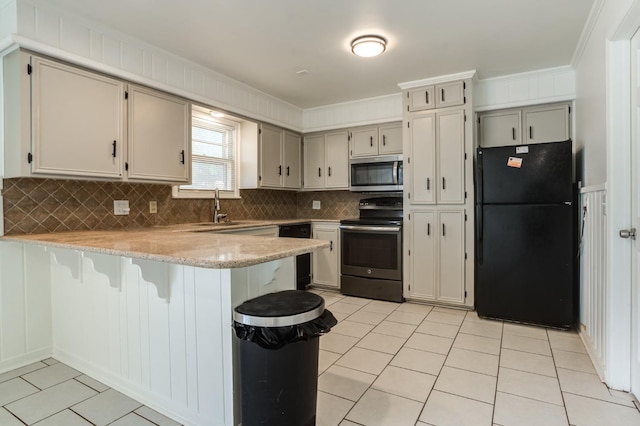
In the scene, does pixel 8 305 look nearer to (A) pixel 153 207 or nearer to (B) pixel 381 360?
(A) pixel 153 207

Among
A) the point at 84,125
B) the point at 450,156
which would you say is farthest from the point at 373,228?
the point at 84,125

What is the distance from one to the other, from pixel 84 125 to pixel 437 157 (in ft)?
10.5

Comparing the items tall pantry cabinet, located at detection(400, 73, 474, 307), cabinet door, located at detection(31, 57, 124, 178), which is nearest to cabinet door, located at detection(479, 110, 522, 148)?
tall pantry cabinet, located at detection(400, 73, 474, 307)

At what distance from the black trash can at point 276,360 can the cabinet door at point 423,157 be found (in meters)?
2.64

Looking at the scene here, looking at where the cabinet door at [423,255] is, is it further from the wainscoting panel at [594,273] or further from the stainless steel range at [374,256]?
the wainscoting panel at [594,273]

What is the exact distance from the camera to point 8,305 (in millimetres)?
2369

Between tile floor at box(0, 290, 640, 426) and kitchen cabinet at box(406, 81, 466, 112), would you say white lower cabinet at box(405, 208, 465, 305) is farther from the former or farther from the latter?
kitchen cabinet at box(406, 81, 466, 112)

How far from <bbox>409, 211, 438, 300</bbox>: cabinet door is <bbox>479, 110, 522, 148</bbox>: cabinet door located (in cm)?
105

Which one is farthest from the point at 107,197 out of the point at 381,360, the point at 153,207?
the point at 381,360

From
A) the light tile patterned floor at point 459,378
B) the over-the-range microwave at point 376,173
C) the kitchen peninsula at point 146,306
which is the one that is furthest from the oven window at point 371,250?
the kitchen peninsula at point 146,306

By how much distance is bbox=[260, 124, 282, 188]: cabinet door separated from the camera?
13.9ft

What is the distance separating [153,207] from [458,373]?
2883mm

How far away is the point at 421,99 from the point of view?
12.4 ft

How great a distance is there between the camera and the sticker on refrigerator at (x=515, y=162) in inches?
122
